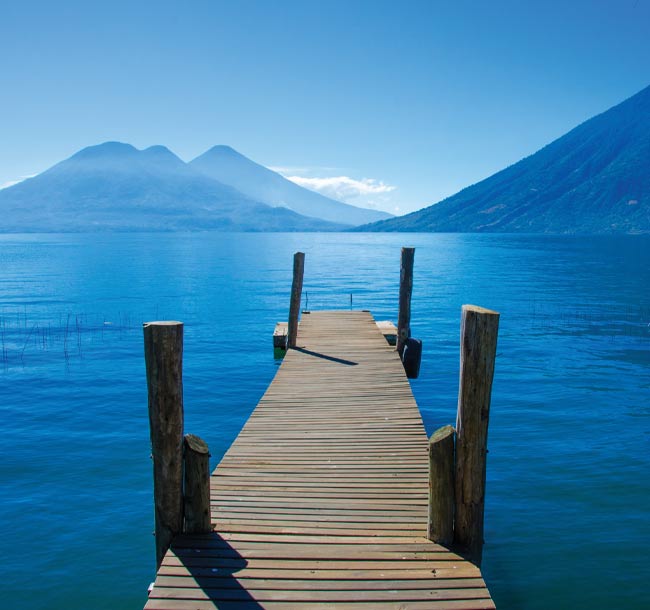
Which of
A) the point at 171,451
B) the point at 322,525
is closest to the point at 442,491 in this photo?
the point at 322,525

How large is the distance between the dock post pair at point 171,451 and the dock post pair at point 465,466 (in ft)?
7.17

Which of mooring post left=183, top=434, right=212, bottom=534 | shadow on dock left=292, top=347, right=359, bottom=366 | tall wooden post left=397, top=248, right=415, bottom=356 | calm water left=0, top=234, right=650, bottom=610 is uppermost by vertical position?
tall wooden post left=397, top=248, right=415, bottom=356

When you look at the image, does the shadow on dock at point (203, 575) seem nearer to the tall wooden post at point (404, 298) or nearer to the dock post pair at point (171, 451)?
the dock post pair at point (171, 451)

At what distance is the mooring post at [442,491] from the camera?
18.1 feet

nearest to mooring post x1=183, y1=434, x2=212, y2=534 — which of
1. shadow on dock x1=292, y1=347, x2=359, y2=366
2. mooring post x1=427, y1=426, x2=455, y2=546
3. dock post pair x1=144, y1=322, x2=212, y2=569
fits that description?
dock post pair x1=144, y1=322, x2=212, y2=569

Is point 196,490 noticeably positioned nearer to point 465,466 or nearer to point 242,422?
point 465,466

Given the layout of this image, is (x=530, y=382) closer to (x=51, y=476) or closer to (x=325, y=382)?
(x=325, y=382)

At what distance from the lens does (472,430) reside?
217 inches

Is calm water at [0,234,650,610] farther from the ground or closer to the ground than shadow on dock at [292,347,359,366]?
closer to the ground

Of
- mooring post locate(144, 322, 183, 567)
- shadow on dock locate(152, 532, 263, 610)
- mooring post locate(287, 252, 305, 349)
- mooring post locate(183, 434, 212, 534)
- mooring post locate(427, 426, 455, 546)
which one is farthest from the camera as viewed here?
mooring post locate(287, 252, 305, 349)

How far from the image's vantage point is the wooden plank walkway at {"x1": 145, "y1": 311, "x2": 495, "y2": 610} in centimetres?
479

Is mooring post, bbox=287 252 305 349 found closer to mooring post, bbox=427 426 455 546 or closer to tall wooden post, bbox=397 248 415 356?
tall wooden post, bbox=397 248 415 356

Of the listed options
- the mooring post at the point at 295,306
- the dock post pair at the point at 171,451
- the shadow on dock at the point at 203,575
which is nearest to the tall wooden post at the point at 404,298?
the mooring post at the point at 295,306

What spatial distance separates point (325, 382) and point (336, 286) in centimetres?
3476
